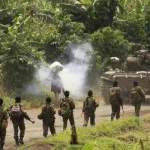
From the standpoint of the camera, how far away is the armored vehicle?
713 inches

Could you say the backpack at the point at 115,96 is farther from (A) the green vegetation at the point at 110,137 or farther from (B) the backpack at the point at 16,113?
(B) the backpack at the point at 16,113

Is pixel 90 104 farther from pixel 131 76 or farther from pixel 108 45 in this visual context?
pixel 108 45

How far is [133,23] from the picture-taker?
95.4 feet

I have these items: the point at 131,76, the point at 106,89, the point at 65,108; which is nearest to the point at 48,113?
the point at 65,108

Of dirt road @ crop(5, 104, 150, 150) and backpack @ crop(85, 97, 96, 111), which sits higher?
backpack @ crop(85, 97, 96, 111)

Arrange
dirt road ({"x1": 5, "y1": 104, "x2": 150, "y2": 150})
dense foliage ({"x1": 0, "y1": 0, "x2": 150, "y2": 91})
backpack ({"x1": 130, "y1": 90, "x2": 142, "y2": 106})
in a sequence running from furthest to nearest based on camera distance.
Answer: dense foliage ({"x1": 0, "y1": 0, "x2": 150, "y2": 91})
backpack ({"x1": 130, "y1": 90, "x2": 142, "y2": 106})
dirt road ({"x1": 5, "y1": 104, "x2": 150, "y2": 150})

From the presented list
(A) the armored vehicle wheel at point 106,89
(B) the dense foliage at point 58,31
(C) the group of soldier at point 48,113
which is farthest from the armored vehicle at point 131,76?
(C) the group of soldier at point 48,113

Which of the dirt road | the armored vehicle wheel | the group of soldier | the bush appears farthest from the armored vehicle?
the bush

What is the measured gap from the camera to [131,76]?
18172 mm

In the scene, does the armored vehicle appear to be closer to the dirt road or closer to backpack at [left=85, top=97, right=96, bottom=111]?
the dirt road

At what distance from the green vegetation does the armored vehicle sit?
264 inches

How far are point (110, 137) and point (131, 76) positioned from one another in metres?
8.72

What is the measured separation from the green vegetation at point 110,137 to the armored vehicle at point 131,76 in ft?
22.0

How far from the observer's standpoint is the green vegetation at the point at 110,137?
328 inches
